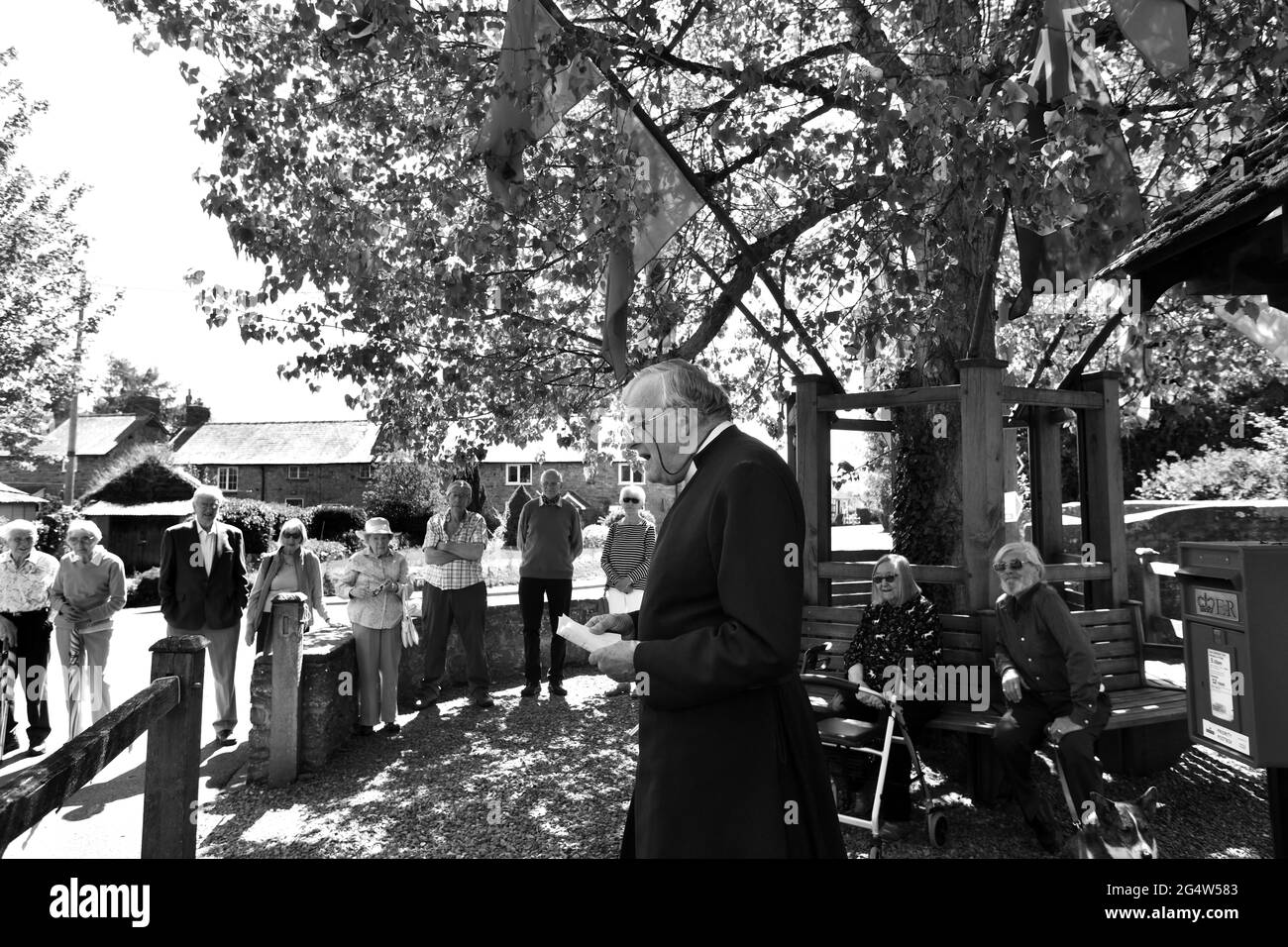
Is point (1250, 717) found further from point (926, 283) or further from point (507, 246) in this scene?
point (507, 246)

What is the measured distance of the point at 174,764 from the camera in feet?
11.4

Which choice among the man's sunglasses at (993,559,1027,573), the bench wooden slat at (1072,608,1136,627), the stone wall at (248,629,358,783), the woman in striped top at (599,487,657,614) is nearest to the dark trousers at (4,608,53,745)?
the stone wall at (248,629,358,783)

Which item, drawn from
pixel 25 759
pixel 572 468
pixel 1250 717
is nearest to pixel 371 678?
pixel 25 759

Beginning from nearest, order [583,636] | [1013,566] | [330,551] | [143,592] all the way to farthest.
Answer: [583,636] < [1013,566] < [143,592] < [330,551]

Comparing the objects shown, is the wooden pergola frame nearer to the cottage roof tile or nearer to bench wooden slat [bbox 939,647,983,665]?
bench wooden slat [bbox 939,647,983,665]

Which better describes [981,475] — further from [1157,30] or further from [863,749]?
[1157,30]

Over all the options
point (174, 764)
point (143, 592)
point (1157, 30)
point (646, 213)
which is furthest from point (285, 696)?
point (143, 592)

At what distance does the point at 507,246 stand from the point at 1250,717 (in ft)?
19.6

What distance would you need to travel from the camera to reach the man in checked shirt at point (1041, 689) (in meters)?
4.57

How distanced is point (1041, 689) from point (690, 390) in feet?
11.6

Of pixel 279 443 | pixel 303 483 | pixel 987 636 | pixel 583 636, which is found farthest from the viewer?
pixel 279 443

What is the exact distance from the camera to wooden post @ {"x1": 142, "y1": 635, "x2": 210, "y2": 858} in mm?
3418

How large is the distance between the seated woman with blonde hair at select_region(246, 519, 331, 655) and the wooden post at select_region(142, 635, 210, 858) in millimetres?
3919

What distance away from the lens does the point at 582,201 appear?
21.2 ft
